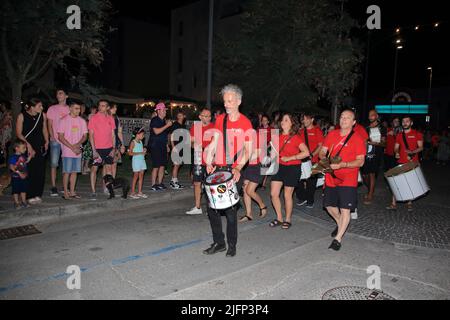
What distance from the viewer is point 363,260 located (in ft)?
15.5

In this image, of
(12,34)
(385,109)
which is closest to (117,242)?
(12,34)

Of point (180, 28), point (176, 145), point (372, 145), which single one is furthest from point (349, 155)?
point (180, 28)

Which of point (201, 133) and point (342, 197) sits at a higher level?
point (201, 133)

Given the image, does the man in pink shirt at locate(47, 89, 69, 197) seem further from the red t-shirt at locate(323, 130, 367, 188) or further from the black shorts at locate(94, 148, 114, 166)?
the red t-shirt at locate(323, 130, 367, 188)

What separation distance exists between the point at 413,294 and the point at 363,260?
3.13ft

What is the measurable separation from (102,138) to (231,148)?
3902mm

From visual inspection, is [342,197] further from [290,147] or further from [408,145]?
[408,145]

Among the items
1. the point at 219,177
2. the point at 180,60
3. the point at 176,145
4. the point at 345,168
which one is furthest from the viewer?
the point at 180,60

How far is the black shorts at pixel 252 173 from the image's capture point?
19.5 feet

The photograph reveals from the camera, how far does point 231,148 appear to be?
4.66 metres

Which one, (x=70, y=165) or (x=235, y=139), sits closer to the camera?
(x=235, y=139)

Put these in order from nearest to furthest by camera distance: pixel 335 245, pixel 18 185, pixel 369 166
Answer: pixel 335 245
pixel 18 185
pixel 369 166

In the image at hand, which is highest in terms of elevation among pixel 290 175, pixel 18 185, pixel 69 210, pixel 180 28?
pixel 180 28

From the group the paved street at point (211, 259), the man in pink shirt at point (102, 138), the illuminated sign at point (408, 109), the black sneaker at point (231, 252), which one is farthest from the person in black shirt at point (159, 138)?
the illuminated sign at point (408, 109)
